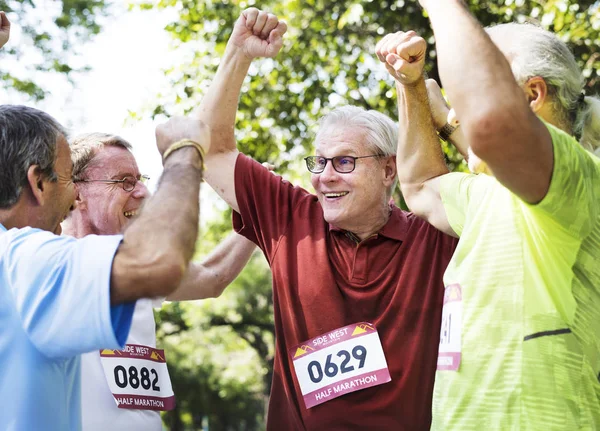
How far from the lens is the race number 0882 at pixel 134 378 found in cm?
347

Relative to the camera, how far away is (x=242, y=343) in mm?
37688

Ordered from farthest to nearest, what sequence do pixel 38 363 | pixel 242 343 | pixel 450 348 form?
pixel 242 343, pixel 450 348, pixel 38 363

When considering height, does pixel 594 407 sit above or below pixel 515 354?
below

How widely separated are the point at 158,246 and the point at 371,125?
81.1 inches

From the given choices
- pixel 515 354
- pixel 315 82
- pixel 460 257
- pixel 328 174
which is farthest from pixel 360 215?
pixel 315 82

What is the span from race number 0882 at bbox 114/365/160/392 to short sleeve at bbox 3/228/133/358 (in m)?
1.45

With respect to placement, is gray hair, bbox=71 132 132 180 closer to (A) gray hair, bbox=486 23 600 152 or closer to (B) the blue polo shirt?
(B) the blue polo shirt

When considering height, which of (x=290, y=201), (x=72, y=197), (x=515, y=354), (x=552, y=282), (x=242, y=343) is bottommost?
(x=515, y=354)

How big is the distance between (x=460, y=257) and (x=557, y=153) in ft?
2.10

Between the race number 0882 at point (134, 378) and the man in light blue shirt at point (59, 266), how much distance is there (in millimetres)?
1125

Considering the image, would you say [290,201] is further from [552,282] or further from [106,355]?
[552,282]

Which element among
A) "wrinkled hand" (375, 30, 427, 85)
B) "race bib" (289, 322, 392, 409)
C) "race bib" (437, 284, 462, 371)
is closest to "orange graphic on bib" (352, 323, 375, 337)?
"race bib" (289, 322, 392, 409)

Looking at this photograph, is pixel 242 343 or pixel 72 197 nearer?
pixel 72 197

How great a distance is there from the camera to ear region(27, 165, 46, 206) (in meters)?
2.25
